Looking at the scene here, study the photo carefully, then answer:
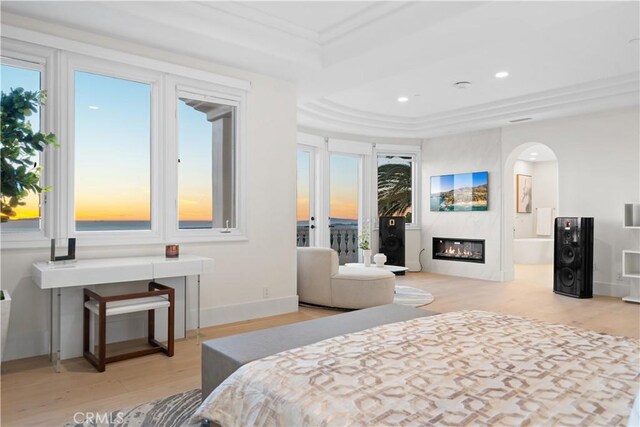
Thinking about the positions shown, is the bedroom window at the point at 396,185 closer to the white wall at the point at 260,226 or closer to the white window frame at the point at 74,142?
the white wall at the point at 260,226

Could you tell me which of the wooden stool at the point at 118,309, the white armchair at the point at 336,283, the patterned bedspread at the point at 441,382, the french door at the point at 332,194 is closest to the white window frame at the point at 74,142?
the wooden stool at the point at 118,309

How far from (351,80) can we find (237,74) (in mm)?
1290

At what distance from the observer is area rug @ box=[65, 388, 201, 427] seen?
2.28 metres

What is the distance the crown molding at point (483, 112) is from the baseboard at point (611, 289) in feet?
8.35

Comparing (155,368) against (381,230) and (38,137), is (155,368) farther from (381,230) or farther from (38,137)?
(381,230)

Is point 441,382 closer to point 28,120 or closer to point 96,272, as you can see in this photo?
point 96,272

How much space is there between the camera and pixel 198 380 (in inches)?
114

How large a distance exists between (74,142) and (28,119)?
360 mm

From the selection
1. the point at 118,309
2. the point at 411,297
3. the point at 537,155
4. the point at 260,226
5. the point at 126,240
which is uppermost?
the point at 537,155

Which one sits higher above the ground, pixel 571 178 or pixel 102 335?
pixel 571 178

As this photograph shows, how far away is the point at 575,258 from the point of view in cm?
612

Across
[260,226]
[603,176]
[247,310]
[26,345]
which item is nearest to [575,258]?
[603,176]

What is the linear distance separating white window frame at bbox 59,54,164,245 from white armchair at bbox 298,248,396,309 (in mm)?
1900

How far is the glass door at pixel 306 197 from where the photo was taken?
25.3ft
